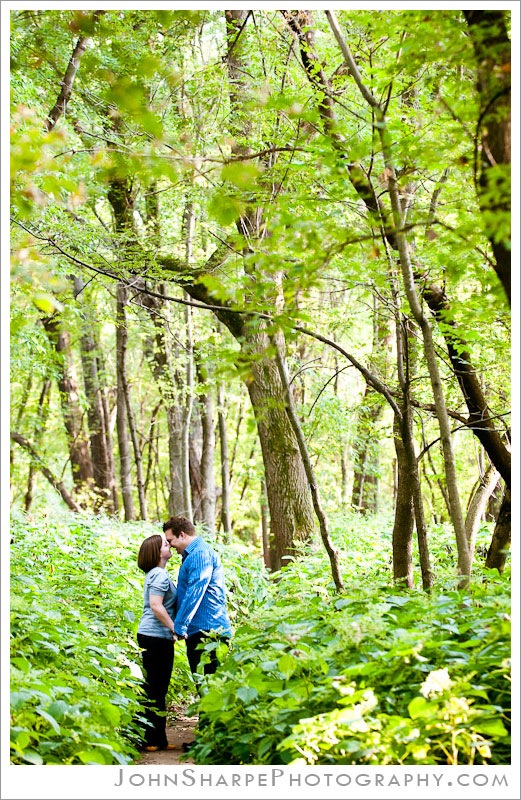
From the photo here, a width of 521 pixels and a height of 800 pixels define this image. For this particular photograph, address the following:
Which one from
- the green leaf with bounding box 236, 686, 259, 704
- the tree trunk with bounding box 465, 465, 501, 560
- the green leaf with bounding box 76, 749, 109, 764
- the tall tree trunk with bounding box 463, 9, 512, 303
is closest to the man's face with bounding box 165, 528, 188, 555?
the tree trunk with bounding box 465, 465, 501, 560

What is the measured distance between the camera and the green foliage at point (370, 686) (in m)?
3.05

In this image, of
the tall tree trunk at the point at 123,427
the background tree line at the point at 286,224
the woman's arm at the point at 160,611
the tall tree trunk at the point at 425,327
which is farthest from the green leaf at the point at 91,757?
the tall tree trunk at the point at 123,427

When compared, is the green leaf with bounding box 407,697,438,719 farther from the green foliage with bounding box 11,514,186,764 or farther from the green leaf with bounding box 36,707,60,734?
the green leaf with bounding box 36,707,60,734

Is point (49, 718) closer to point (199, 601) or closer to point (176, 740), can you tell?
point (199, 601)

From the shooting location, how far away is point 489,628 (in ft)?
11.7

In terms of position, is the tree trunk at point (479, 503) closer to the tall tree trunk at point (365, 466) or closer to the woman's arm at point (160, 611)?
the woman's arm at point (160, 611)

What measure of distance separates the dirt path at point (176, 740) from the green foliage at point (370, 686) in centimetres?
80

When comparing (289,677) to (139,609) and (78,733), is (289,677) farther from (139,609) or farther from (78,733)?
(139,609)

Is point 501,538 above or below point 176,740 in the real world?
above

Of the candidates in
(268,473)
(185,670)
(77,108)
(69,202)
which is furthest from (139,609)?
(69,202)

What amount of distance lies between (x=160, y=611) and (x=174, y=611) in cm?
28

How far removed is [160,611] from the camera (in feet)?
19.2

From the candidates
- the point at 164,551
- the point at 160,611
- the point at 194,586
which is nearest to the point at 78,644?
Answer: the point at 160,611

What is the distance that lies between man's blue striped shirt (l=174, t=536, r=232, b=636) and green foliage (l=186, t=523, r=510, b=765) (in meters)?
1.17
